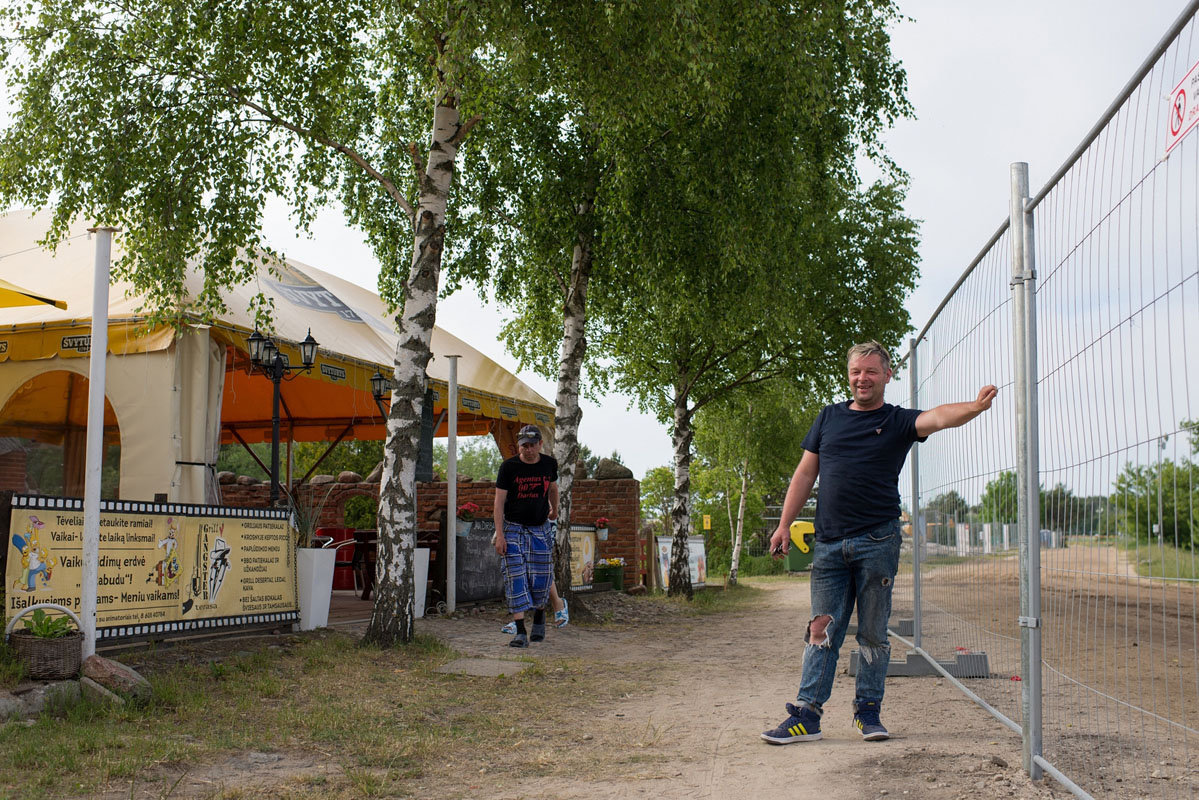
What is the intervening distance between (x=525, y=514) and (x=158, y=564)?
2848 mm

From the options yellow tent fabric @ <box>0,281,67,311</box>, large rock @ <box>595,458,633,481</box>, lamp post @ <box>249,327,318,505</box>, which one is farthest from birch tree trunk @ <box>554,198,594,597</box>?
yellow tent fabric @ <box>0,281,67,311</box>

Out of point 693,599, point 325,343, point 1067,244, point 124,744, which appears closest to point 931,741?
point 1067,244

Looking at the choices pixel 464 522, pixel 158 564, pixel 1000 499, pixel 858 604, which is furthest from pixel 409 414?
pixel 1000 499

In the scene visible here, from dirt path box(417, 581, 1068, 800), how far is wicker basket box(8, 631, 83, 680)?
2.68 metres

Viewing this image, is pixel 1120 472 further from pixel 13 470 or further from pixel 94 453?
pixel 13 470

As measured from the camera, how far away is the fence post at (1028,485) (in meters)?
3.84

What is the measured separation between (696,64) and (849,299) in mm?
11216

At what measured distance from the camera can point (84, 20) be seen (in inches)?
347

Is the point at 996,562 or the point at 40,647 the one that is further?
the point at 40,647

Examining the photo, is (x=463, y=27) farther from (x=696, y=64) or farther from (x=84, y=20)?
(x=84, y=20)

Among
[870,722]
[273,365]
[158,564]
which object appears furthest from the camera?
[273,365]

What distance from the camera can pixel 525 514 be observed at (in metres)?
8.65

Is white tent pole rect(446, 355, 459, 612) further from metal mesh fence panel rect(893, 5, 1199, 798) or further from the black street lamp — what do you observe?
metal mesh fence panel rect(893, 5, 1199, 798)

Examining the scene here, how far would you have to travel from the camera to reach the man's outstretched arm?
12.9 feet
